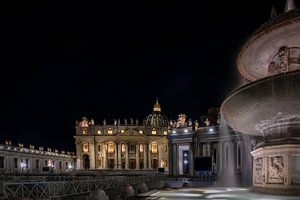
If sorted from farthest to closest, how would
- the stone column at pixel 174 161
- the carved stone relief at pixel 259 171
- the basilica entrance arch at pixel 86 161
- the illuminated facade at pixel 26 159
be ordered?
the basilica entrance arch at pixel 86 161, the illuminated facade at pixel 26 159, the stone column at pixel 174 161, the carved stone relief at pixel 259 171

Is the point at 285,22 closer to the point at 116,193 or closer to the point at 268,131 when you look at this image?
the point at 268,131

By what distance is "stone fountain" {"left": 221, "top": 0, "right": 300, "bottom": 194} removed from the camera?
14.7m

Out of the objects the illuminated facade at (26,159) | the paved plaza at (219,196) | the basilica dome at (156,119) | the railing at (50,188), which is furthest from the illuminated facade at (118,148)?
the paved plaza at (219,196)

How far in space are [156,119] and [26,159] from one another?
85.4 metres

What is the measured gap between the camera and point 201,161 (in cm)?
5669

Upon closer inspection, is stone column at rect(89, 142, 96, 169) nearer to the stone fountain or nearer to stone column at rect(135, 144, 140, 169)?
stone column at rect(135, 144, 140, 169)

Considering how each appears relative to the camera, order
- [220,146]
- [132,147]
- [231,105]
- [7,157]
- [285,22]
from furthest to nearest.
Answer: [132,147]
[7,157]
[220,146]
[231,105]
[285,22]

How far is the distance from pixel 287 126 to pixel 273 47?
4.61 metres

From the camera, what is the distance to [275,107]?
1566 centimetres

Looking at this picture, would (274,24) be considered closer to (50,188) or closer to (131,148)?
(50,188)

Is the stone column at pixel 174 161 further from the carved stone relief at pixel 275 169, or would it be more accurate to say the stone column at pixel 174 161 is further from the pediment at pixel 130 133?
the pediment at pixel 130 133

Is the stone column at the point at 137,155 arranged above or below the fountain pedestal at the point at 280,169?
below

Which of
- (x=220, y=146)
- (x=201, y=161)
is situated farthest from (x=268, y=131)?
(x=220, y=146)

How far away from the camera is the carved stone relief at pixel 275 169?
1619 cm
